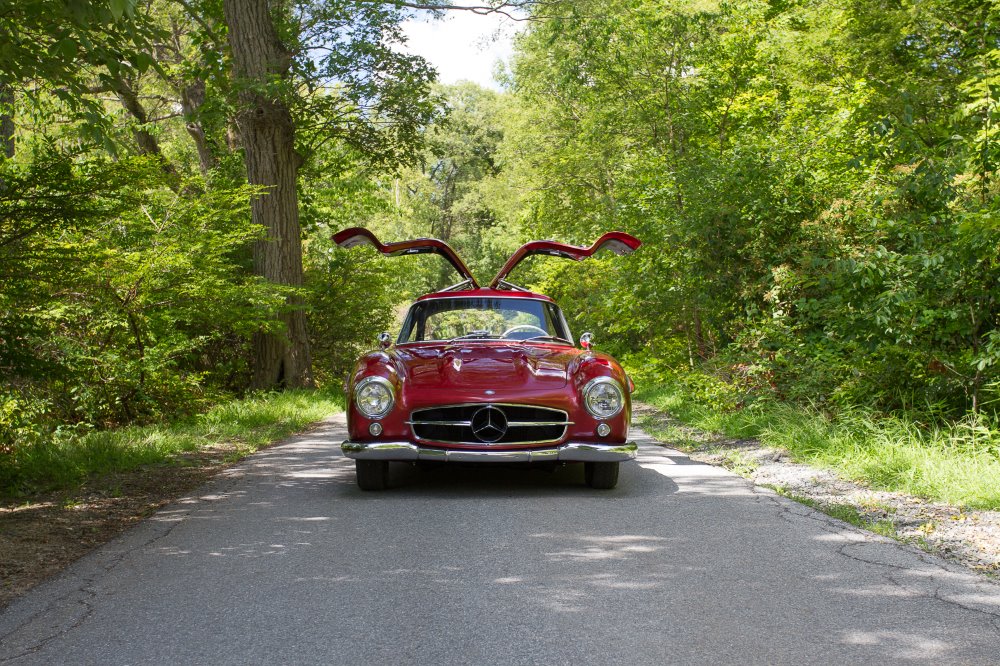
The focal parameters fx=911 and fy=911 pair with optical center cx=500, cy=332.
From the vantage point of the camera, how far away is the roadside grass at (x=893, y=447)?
A: 5.97m

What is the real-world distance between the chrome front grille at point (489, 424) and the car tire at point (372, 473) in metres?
0.47

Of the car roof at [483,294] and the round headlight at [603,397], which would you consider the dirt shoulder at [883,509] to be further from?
the car roof at [483,294]

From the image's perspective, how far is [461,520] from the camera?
5.62 meters

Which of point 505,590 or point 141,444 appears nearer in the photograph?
point 505,590

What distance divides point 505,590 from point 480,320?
4.08 metres

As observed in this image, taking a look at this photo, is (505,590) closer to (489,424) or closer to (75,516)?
(489,424)

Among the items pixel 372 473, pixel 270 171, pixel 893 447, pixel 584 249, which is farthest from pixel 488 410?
pixel 270 171

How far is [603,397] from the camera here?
21.3 feet

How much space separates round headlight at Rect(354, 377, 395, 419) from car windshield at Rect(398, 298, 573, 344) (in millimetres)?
1452

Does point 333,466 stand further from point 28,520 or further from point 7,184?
point 7,184

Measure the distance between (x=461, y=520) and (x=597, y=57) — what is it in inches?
599

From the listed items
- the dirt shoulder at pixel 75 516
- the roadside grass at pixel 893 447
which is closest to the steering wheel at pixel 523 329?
the roadside grass at pixel 893 447

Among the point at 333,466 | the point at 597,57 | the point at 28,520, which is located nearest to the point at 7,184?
the point at 28,520

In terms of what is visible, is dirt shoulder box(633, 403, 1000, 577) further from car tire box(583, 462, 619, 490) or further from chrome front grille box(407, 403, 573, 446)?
chrome front grille box(407, 403, 573, 446)
